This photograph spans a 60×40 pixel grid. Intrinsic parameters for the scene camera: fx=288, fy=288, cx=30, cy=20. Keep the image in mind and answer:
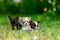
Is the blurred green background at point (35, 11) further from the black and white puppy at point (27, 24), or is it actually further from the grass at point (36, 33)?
the black and white puppy at point (27, 24)

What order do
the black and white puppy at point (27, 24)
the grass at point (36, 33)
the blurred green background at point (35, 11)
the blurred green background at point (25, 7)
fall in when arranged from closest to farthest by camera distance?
the grass at point (36, 33) → the black and white puppy at point (27, 24) → the blurred green background at point (35, 11) → the blurred green background at point (25, 7)

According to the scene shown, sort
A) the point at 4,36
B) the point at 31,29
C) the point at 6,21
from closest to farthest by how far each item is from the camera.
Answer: the point at 4,36 → the point at 31,29 → the point at 6,21

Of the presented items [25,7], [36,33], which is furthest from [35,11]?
[36,33]

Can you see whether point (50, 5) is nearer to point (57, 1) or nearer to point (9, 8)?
point (57, 1)

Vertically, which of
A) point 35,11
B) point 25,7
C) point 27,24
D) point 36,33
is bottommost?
point 36,33

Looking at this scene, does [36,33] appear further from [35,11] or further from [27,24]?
[35,11]

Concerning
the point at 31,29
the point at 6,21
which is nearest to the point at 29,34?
the point at 31,29

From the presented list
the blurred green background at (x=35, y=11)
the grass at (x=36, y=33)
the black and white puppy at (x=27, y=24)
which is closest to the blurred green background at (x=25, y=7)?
the blurred green background at (x=35, y=11)

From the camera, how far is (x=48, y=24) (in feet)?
31.4

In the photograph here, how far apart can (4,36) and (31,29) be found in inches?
37.8

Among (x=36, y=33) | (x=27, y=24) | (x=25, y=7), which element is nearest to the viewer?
(x=36, y=33)

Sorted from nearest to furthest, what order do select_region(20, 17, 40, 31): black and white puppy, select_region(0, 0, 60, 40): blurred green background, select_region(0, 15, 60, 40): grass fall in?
1. select_region(0, 15, 60, 40): grass
2. select_region(20, 17, 40, 31): black and white puppy
3. select_region(0, 0, 60, 40): blurred green background

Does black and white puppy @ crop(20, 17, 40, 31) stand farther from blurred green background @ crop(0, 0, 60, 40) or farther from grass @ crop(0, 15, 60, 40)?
blurred green background @ crop(0, 0, 60, 40)

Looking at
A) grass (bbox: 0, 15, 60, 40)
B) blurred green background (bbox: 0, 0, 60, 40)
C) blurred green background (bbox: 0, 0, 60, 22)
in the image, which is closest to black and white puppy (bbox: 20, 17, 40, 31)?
grass (bbox: 0, 15, 60, 40)
